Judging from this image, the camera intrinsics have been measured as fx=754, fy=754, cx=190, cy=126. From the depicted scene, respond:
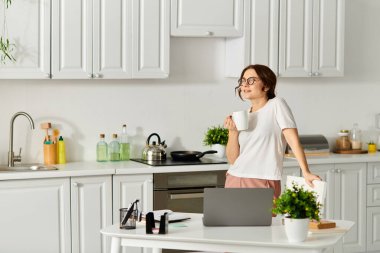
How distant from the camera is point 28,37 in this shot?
511 cm

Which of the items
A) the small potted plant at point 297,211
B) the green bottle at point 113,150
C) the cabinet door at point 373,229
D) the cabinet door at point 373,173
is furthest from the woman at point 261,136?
the cabinet door at point 373,229

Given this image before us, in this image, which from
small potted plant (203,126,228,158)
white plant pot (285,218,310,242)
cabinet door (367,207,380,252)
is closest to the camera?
white plant pot (285,218,310,242)

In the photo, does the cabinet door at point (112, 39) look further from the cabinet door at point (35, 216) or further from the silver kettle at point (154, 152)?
the cabinet door at point (35, 216)

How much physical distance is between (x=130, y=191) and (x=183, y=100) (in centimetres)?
102

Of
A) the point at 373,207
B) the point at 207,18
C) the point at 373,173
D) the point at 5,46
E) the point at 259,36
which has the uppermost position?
the point at 207,18

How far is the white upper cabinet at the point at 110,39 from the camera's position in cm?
522

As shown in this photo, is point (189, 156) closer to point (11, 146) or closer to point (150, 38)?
point (150, 38)

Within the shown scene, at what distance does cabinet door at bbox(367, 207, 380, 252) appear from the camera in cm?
602

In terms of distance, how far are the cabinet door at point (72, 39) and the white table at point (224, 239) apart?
1.92 meters

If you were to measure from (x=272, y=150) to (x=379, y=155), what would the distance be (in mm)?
2163

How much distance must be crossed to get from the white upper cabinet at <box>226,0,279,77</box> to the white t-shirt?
1.56 m

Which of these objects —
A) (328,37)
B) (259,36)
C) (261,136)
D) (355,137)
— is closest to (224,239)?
(261,136)

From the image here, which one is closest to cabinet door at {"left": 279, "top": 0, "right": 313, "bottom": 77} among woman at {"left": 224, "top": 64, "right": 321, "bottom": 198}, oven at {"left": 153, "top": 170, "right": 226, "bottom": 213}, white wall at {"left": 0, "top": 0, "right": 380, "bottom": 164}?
white wall at {"left": 0, "top": 0, "right": 380, "bottom": 164}

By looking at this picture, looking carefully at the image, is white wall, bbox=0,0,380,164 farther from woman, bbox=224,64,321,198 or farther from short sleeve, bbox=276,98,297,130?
short sleeve, bbox=276,98,297,130
